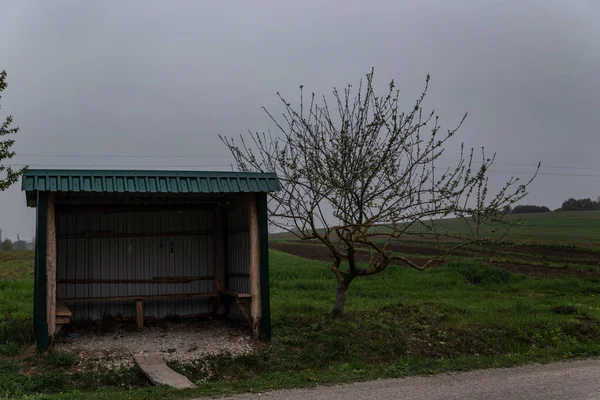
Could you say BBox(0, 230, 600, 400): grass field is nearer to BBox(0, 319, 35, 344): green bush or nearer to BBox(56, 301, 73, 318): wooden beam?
BBox(0, 319, 35, 344): green bush

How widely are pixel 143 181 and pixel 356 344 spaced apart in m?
4.52

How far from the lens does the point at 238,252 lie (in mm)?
11391

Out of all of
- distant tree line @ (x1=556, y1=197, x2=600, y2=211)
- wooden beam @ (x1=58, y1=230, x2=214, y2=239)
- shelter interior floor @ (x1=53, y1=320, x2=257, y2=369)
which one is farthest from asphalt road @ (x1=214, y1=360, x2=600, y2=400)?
distant tree line @ (x1=556, y1=197, x2=600, y2=211)

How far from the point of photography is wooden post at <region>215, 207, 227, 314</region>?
1202 centimetres

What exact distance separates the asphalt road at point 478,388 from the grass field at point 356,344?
0.36 meters

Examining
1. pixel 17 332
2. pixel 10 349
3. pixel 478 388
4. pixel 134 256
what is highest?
pixel 134 256

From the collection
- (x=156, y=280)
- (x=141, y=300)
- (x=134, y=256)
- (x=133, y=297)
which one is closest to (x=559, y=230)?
(x=156, y=280)

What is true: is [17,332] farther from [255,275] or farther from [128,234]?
[255,275]

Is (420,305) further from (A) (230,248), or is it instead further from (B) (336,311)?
(A) (230,248)

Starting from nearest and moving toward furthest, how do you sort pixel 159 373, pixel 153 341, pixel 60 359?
1. pixel 159 373
2. pixel 60 359
3. pixel 153 341

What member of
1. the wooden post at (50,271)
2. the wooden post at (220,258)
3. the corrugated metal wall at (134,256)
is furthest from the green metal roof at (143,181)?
the wooden post at (220,258)

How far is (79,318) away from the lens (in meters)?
11.3

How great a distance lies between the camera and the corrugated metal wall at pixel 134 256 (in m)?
11.3

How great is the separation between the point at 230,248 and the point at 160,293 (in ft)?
5.39
